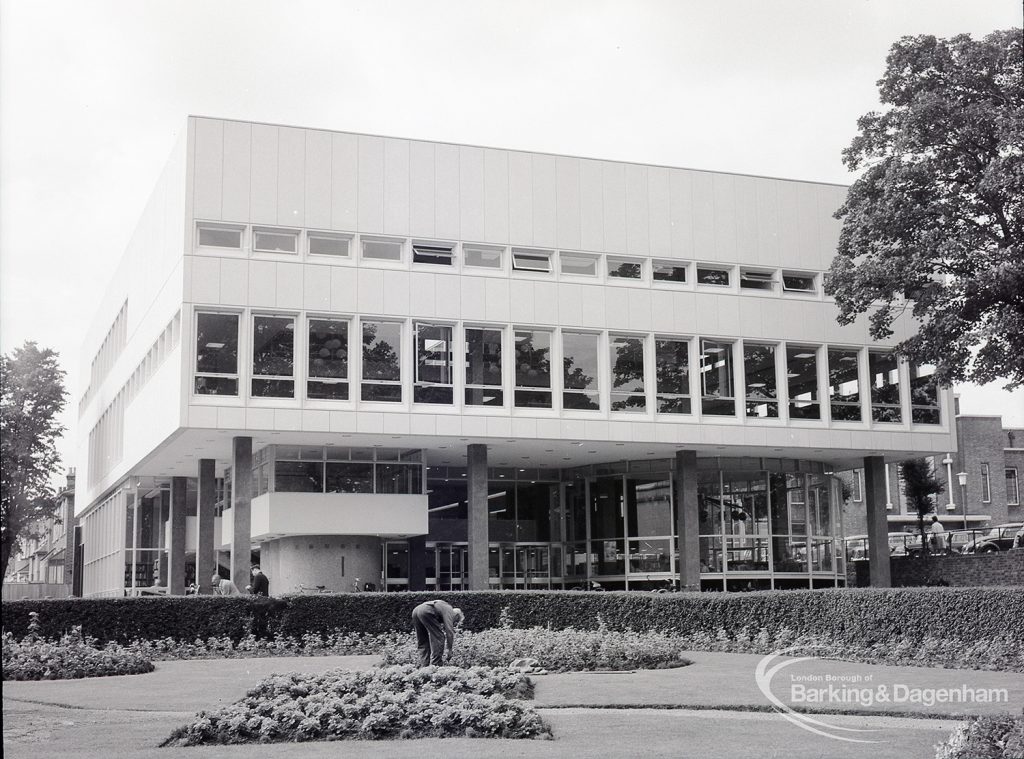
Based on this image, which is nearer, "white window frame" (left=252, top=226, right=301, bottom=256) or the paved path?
the paved path

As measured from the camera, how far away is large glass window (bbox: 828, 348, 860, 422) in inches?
1428

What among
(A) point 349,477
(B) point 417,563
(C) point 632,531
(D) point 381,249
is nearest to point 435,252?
→ (D) point 381,249

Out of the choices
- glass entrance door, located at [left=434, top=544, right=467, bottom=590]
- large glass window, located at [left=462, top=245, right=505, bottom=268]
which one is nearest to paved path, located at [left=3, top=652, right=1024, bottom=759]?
large glass window, located at [left=462, top=245, right=505, bottom=268]

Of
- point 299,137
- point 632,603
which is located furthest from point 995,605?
point 299,137

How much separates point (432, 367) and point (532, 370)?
283 centimetres

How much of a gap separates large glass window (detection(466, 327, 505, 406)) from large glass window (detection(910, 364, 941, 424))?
42.9 ft

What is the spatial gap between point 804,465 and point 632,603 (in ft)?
41.3

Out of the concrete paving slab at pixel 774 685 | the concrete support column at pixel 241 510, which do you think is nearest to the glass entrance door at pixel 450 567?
the concrete support column at pixel 241 510

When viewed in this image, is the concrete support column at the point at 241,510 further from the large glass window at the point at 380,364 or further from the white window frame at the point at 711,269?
the white window frame at the point at 711,269

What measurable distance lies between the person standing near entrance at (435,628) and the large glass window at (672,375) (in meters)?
18.3

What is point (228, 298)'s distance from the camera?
30.7m

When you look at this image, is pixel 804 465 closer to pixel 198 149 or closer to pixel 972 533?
pixel 972 533

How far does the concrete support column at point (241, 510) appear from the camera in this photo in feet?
102

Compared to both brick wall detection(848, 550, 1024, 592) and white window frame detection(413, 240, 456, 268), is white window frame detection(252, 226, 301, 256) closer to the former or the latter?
white window frame detection(413, 240, 456, 268)
